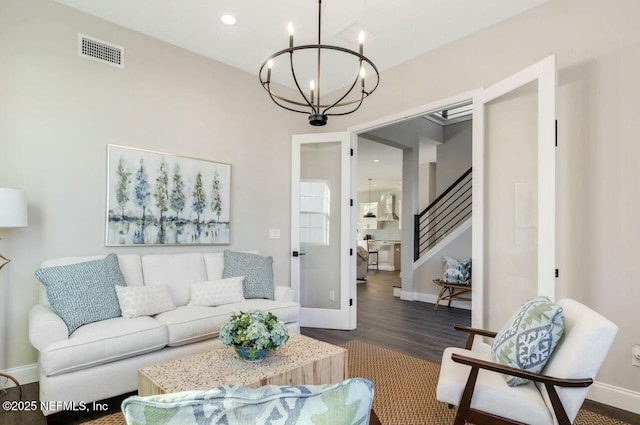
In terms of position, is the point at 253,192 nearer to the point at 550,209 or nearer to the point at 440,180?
the point at 550,209

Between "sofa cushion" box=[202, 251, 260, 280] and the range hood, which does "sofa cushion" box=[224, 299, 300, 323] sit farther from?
the range hood

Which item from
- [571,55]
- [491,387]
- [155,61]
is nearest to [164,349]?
[491,387]

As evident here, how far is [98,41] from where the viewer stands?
327cm

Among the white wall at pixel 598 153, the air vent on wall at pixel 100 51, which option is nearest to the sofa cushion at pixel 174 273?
the air vent on wall at pixel 100 51

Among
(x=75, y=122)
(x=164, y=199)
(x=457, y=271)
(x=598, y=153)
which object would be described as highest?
(x=75, y=122)

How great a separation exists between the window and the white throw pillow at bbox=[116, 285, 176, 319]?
2050 millimetres

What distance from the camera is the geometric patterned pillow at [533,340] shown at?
5.95 feet

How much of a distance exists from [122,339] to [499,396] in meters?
2.31

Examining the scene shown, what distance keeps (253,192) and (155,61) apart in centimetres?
172

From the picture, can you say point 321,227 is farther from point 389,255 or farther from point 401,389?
point 389,255

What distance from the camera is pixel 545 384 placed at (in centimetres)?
168

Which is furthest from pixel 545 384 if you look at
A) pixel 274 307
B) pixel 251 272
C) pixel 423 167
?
pixel 423 167

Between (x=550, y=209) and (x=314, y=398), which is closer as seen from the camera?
(x=314, y=398)

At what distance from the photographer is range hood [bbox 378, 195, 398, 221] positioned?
13219mm
